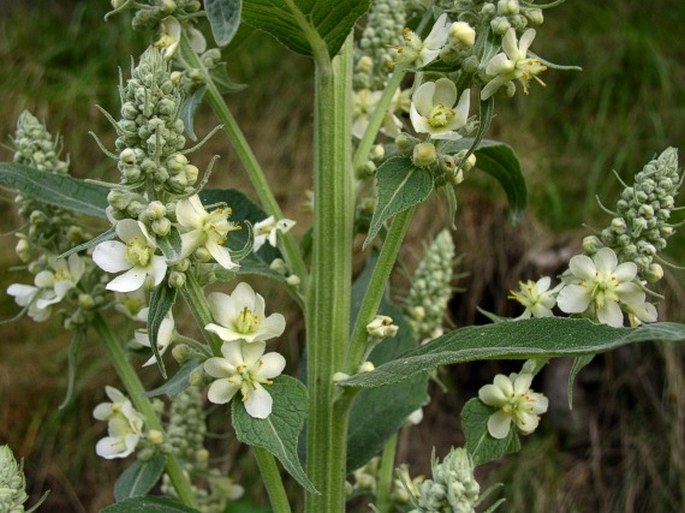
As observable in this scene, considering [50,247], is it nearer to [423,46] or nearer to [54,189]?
[54,189]


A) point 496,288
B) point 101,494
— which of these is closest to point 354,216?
point 496,288

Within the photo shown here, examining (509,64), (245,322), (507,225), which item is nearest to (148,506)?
(245,322)

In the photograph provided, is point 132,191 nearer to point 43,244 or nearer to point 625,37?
point 43,244

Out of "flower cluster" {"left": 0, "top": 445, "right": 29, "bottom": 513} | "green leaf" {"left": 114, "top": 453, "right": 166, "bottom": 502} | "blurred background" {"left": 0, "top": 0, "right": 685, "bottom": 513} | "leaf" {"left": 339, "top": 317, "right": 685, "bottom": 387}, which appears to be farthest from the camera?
"blurred background" {"left": 0, "top": 0, "right": 685, "bottom": 513}

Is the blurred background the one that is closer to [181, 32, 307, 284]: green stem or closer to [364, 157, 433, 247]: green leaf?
[181, 32, 307, 284]: green stem

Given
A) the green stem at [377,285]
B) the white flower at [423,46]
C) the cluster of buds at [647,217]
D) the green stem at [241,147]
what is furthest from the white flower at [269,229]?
the cluster of buds at [647,217]

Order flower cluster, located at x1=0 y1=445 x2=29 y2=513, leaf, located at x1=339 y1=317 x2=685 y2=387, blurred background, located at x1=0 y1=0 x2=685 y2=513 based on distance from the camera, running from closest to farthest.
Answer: leaf, located at x1=339 y1=317 x2=685 y2=387
flower cluster, located at x1=0 y1=445 x2=29 y2=513
blurred background, located at x1=0 y1=0 x2=685 y2=513

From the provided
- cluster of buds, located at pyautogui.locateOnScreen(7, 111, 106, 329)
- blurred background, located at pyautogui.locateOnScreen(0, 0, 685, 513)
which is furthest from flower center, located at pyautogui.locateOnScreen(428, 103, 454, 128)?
blurred background, located at pyautogui.locateOnScreen(0, 0, 685, 513)
